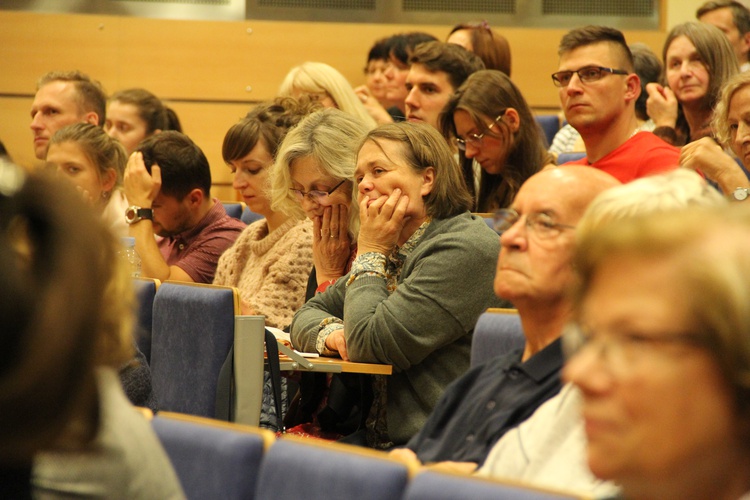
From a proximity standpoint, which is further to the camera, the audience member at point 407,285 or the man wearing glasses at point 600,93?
the man wearing glasses at point 600,93

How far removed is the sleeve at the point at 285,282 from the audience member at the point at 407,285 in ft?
1.18

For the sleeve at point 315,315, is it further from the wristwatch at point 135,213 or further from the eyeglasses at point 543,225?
the wristwatch at point 135,213

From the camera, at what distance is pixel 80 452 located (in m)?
0.92

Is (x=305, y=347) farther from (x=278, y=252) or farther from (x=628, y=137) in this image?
(x=628, y=137)

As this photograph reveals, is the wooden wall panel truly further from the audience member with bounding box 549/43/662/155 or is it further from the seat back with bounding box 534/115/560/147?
the audience member with bounding box 549/43/662/155

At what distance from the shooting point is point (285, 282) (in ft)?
10.4

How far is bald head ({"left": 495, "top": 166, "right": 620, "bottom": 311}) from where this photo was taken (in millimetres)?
1688

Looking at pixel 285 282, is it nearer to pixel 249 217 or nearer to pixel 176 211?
pixel 176 211

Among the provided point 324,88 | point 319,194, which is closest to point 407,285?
point 319,194

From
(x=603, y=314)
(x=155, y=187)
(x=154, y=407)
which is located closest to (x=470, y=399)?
(x=603, y=314)

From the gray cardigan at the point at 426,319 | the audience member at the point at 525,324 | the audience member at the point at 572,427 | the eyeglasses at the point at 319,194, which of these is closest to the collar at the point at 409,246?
the gray cardigan at the point at 426,319

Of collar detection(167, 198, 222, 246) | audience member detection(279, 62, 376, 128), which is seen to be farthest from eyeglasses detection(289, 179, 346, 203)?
audience member detection(279, 62, 376, 128)

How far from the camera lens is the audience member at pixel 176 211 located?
371 cm

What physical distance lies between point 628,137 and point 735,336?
2.58 meters
